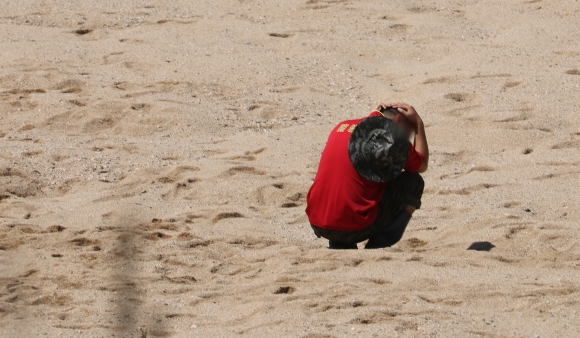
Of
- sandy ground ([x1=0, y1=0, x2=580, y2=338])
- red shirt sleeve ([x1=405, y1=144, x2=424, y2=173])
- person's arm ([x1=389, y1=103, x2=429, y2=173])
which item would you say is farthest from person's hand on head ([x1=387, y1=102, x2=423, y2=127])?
sandy ground ([x1=0, y1=0, x2=580, y2=338])

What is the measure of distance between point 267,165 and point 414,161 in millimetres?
1674

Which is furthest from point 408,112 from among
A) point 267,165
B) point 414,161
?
point 267,165

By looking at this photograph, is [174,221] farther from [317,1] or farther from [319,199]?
[317,1]

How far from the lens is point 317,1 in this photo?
914 cm

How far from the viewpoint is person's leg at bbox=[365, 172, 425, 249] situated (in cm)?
469

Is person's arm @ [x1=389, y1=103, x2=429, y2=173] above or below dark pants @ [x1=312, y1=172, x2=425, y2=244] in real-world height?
above

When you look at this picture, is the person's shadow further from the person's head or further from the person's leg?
the person's head

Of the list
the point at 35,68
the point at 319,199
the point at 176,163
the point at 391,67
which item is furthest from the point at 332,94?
the point at 319,199

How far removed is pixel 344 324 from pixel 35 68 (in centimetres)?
477

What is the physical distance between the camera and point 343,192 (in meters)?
4.56

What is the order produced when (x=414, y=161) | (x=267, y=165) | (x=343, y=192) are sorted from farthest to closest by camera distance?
(x=267, y=165), (x=414, y=161), (x=343, y=192)

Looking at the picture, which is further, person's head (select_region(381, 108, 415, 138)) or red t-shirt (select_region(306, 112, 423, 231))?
person's head (select_region(381, 108, 415, 138))

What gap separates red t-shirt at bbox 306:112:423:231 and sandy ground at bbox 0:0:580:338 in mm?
187

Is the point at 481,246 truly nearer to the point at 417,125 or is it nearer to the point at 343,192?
the point at 417,125
